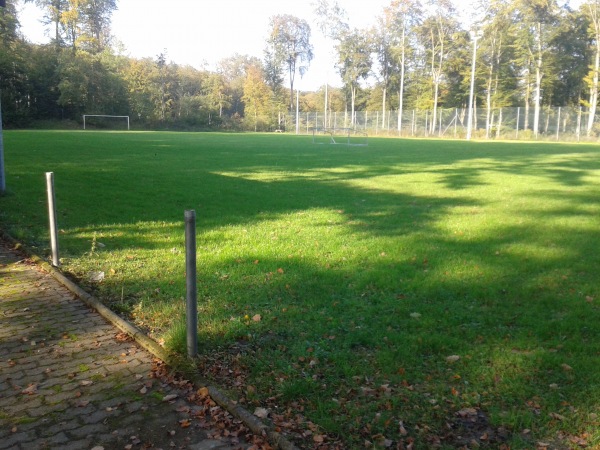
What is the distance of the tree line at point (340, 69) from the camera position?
58469mm

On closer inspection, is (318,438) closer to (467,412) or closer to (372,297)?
(467,412)

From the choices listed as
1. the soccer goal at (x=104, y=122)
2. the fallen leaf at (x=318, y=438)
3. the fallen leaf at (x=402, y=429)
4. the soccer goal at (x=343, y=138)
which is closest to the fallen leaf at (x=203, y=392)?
the fallen leaf at (x=318, y=438)

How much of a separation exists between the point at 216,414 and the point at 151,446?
18.5 inches

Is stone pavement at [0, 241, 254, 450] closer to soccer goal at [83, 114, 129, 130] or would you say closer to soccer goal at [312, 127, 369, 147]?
soccer goal at [312, 127, 369, 147]

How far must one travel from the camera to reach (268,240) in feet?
27.2

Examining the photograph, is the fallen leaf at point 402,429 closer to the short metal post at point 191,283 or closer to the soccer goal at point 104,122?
the short metal post at point 191,283

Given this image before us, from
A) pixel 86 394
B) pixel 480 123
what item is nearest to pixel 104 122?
pixel 480 123

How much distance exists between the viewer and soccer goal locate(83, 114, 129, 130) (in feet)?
204

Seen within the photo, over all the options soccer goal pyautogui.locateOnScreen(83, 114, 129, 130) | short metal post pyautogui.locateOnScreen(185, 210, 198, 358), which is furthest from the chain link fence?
short metal post pyautogui.locateOnScreen(185, 210, 198, 358)

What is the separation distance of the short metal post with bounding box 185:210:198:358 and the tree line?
5049 centimetres

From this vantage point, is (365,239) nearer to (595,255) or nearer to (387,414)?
(595,255)

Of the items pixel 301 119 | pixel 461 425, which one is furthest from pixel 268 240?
pixel 301 119

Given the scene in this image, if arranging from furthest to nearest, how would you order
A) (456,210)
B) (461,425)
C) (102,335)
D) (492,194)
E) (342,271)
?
(492,194)
(456,210)
(342,271)
(102,335)
(461,425)

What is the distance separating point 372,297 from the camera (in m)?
5.71
